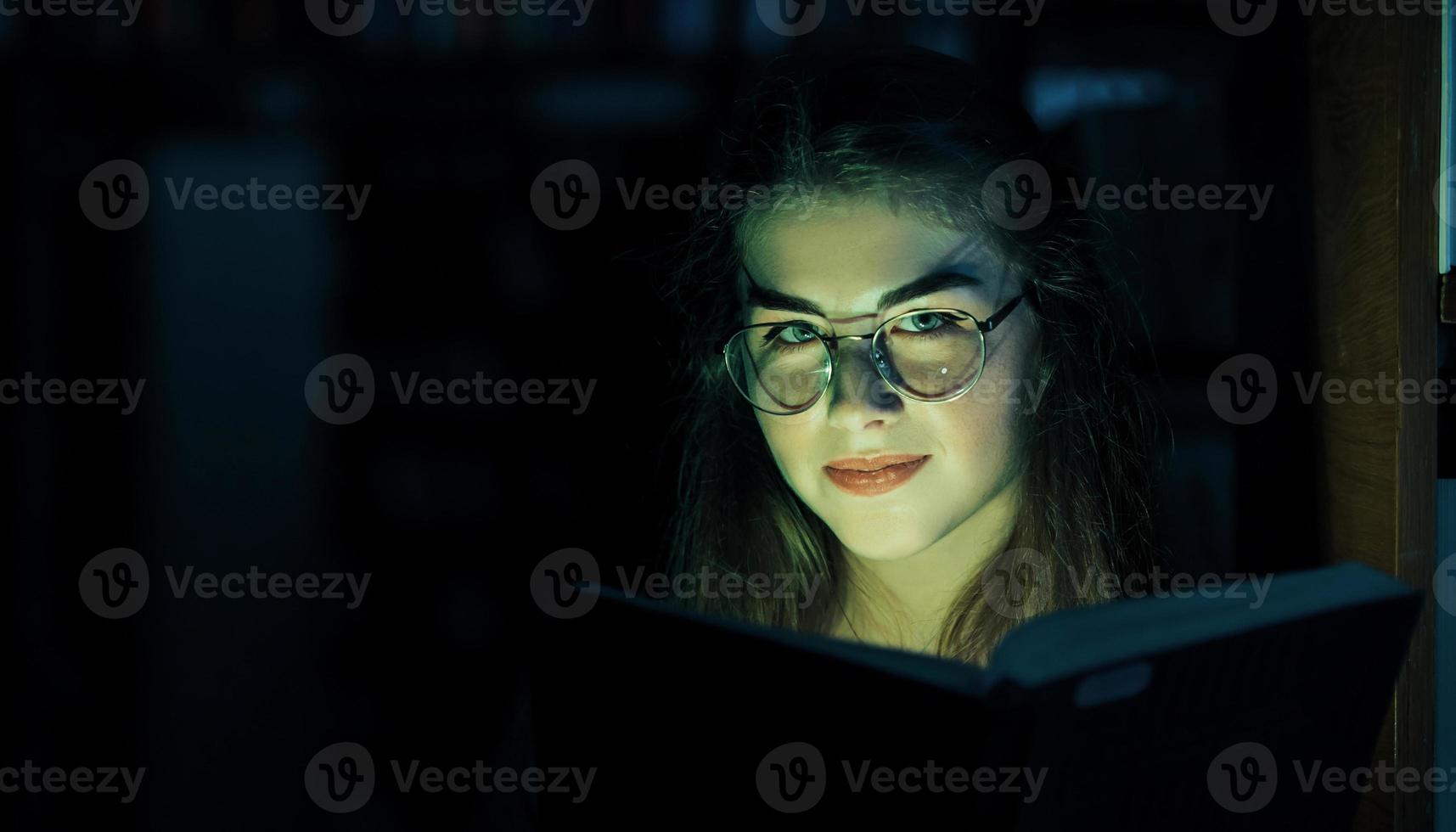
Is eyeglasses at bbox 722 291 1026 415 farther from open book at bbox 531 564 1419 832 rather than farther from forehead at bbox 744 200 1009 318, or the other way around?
open book at bbox 531 564 1419 832

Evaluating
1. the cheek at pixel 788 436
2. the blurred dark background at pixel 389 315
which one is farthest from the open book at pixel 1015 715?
the blurred dark background at pixel 389 315

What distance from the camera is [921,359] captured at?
1.06 meters

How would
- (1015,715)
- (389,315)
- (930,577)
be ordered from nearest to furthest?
(1015,715) → (930,577) → (389,315)

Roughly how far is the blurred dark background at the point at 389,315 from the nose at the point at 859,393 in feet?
1.58

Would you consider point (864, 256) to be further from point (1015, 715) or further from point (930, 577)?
point (1015, 715)

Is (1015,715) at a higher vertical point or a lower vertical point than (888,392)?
lower

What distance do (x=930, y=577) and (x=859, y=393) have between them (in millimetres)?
292

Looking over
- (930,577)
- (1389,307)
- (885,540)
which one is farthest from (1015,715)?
(1389,307)

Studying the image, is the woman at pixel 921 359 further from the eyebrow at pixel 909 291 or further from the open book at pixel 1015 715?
the open book at pixel 1015 715

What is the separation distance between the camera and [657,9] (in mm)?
1391

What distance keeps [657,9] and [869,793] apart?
116 cm

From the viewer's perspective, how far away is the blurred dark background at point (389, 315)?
132cm

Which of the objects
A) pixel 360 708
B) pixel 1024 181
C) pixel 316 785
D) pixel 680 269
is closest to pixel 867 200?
pixel 1024 181

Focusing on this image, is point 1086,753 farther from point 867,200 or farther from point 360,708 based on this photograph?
point 360,708
